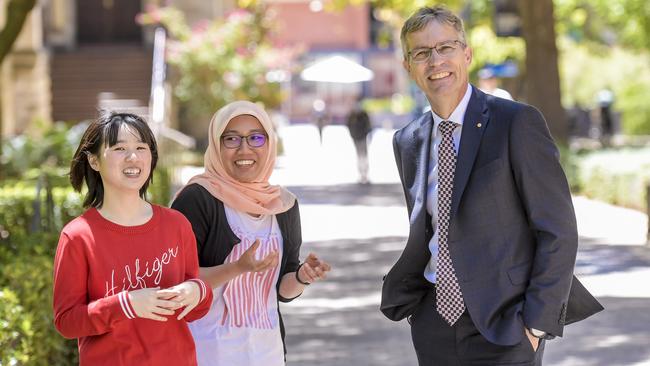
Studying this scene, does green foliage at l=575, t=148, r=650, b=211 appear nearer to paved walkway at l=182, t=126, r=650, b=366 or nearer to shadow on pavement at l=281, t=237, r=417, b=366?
paved walkway at l=182, t=126, r=650, b=366

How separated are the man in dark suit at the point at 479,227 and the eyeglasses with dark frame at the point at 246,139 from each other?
633mm

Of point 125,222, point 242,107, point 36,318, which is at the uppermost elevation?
point 242,107

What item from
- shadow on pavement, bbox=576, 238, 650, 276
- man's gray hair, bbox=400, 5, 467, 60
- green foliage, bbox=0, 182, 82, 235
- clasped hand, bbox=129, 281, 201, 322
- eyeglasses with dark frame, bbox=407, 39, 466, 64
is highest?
man's gray hair, bbox=400, 5, 467, 60

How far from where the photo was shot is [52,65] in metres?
30.6

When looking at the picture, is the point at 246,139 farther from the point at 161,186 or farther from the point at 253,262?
the point at 161,186

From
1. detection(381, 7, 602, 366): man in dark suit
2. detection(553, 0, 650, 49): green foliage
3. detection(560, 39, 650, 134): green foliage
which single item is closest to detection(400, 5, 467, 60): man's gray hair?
detection(381, 7, 602, 366): man in dark suit

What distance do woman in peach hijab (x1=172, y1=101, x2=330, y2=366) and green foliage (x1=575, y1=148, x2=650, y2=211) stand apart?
1365cm

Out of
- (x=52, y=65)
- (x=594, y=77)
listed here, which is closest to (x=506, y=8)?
(x=52, y=65)

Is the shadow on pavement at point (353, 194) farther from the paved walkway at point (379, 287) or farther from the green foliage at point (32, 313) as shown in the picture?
the green foliage at point (32, 313)

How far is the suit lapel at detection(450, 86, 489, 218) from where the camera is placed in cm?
461

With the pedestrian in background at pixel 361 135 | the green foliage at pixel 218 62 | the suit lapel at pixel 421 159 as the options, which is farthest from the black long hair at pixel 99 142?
the green foliage at pixel 218 62

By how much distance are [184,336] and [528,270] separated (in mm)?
1210

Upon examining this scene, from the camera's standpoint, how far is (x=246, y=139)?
5.10 metres

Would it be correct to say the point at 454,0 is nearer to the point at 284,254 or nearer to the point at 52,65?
the point at 52,65
